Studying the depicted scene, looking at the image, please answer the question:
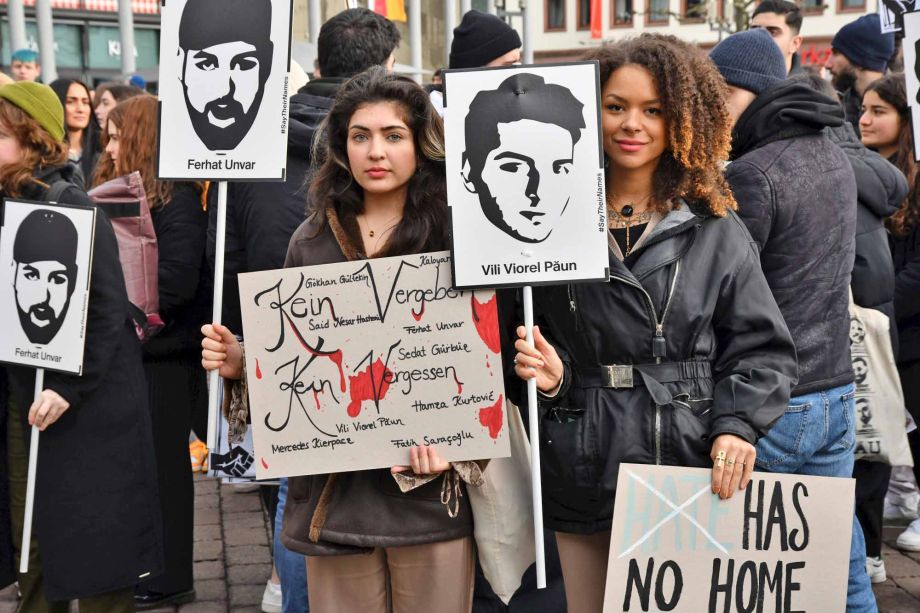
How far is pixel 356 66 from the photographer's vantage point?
453 centimetres

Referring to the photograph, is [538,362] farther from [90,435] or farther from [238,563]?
[238,563]

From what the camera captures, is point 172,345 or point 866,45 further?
point 866,45

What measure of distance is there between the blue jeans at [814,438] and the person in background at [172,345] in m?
2.46

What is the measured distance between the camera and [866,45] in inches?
273

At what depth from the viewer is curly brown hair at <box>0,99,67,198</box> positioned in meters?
4.25

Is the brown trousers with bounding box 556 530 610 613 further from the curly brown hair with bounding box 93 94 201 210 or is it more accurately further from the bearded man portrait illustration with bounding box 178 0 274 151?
the curly brown hair with bounding box 93 94 201 210

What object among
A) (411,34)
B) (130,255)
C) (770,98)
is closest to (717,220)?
(770,98)

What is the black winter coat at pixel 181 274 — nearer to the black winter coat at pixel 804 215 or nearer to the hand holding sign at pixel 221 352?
the hand holding sign at pixel 221 352

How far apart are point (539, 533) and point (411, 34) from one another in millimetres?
23117

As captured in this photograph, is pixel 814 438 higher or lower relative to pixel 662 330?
lower

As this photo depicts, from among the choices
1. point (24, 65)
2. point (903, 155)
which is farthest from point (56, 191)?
point (24, 65)

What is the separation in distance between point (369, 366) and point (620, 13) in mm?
45727

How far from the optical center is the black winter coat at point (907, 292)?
16.5 feet

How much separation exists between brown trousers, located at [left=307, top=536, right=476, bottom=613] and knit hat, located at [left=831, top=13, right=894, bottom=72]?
482cm
